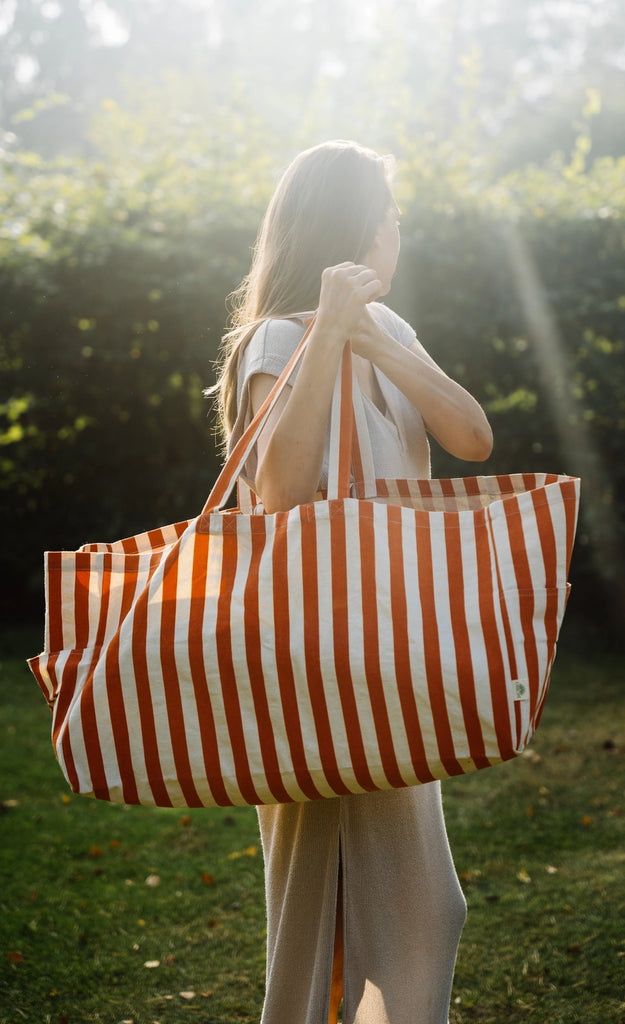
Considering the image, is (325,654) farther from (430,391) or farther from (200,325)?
(200,325)

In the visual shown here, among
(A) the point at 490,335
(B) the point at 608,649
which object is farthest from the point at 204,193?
(B) the point at 608,649

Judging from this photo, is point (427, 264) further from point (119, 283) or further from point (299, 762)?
point (299, 762)

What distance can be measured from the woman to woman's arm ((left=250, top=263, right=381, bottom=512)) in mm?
94

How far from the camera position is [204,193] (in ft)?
22.8

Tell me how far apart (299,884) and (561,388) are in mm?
5321

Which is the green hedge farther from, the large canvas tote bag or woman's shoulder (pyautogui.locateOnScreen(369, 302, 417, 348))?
the large canvas tote bag

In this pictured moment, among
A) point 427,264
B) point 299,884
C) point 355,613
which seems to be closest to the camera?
point 355,613

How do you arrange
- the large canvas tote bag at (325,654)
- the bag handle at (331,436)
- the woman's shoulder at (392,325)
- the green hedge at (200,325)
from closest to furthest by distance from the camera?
the large canvas tote bag at (325,654) → the bag handle at (331,436) → the woman's shoulder at (392,325) → the green hedge at (200,325)

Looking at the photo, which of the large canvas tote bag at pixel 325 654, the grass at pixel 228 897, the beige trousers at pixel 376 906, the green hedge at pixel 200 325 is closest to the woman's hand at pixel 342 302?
the large canvas tote bag at pixel 325 654

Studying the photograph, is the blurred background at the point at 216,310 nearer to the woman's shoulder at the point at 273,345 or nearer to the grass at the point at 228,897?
the grass at the point at 228,897

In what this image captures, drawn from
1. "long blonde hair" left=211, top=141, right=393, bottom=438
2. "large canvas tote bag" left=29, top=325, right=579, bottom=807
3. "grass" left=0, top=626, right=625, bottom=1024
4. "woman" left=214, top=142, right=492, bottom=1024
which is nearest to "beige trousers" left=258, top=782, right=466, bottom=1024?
"woman" left=214, top=142, right=492, bottom=1024

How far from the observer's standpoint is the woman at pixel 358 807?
179 cm

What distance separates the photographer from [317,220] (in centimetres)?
181

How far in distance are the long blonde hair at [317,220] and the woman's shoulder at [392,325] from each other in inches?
5.4
